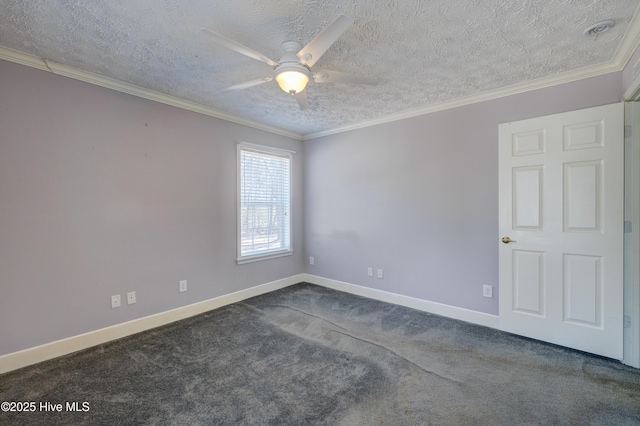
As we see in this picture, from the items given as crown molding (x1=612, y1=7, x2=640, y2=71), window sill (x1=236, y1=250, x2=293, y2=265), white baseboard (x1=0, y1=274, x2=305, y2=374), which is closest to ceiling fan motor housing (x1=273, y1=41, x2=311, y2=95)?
crown molding (x1=612, y1=7, x2=640, y2=71)

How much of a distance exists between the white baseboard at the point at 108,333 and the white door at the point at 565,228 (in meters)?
3.24

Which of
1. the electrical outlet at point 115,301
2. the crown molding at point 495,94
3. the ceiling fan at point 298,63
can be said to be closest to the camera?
the ceiling fan at point 298,63

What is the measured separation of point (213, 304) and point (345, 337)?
177 centimetres

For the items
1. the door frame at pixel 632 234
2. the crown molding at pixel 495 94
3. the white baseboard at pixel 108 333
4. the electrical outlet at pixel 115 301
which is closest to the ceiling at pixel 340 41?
the crown molding at pixel 495 94

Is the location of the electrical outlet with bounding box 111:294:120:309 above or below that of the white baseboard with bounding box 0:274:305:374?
above

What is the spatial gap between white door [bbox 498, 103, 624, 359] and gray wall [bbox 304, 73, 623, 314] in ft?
0.56

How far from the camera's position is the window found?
3941 millimetres

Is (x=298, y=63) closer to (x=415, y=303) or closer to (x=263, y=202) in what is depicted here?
(x=263, y=202)

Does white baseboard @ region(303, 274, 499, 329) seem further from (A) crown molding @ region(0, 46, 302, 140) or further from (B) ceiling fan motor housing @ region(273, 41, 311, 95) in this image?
(B) ceiling fan motor housing @ region(273, 41, 311, 95)

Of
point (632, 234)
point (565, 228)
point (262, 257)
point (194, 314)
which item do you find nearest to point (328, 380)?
point (194, 314)

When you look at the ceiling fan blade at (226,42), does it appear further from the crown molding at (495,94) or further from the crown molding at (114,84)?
the crown molding at (495,94)

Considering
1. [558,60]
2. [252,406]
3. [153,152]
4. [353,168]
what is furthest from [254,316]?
[558,60]

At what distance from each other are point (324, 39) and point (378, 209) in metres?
2.61

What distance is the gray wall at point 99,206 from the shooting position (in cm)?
228
